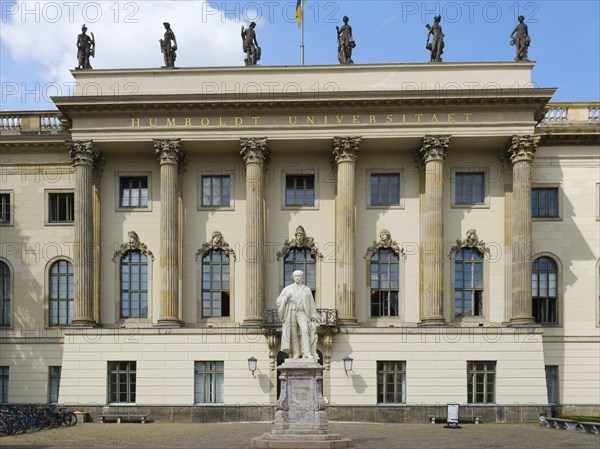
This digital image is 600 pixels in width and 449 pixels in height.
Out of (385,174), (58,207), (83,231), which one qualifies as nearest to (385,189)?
(385,174)

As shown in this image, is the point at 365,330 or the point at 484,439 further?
the point at 365,330

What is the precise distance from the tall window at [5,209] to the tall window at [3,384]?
7968 mm

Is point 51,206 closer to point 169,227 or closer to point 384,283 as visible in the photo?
point 169,227

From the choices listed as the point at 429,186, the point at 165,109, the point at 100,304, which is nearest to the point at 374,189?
the point at 429,186

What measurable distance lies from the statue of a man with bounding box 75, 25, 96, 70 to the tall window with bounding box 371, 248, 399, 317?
710 inches

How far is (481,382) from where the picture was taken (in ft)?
144

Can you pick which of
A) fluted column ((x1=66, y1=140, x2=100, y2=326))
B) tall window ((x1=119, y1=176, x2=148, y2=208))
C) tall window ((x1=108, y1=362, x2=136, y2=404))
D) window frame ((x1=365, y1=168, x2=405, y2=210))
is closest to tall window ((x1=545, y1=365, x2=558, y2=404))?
window frame ((x1=365, y1=168, x2=405, y2=210))

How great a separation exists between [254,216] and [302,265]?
3687 millimetres

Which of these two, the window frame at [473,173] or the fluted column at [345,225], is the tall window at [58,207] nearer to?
the fluted column at [345,225]

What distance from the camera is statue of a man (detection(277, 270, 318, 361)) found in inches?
1103

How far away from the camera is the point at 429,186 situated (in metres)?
45.2

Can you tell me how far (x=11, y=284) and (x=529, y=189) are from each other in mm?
27841

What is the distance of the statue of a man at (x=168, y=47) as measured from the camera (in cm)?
4712

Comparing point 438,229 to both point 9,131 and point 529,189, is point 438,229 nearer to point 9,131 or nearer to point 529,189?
point 529,189
